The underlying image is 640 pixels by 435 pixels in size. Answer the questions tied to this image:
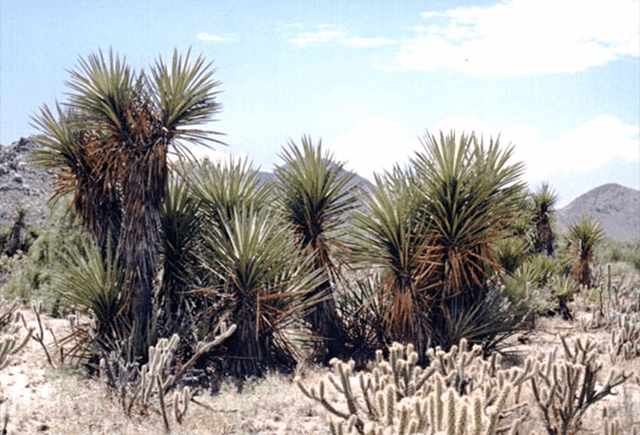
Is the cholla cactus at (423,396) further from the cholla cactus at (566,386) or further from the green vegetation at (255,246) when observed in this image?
the green vegetation at (255,246)

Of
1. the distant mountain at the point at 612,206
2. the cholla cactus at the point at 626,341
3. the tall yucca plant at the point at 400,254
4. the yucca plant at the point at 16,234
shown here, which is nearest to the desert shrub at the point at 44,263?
the yucca plant at the point at 16,234

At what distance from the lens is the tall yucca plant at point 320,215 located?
8914 millimetres

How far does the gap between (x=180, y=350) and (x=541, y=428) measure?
4.41 meters

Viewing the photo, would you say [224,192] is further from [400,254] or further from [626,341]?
[626,341]

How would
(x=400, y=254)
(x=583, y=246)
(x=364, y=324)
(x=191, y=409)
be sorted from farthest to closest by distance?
(x=583, y=246) < (x=364, y=324) < (x=400, y=254) < (x=191, y=409)

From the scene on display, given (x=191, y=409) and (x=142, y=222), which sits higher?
(x=142, y=222)

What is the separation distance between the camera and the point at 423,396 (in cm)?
466

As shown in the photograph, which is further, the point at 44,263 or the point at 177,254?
Result: the point at 44,263

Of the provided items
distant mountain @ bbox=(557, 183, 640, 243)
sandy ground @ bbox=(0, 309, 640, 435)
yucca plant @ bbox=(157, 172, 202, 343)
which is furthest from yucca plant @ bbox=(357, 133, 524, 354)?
distant mountain @ bbox=(557, 183, 640, 243)

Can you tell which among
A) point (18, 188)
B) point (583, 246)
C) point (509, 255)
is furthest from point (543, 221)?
point (18, 188)

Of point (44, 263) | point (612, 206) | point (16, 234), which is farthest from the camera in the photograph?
point (612, 206)

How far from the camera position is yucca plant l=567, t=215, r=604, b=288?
15484 millimetres

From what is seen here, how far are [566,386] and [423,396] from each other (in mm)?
1546

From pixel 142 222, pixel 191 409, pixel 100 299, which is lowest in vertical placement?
pixel 191 409
